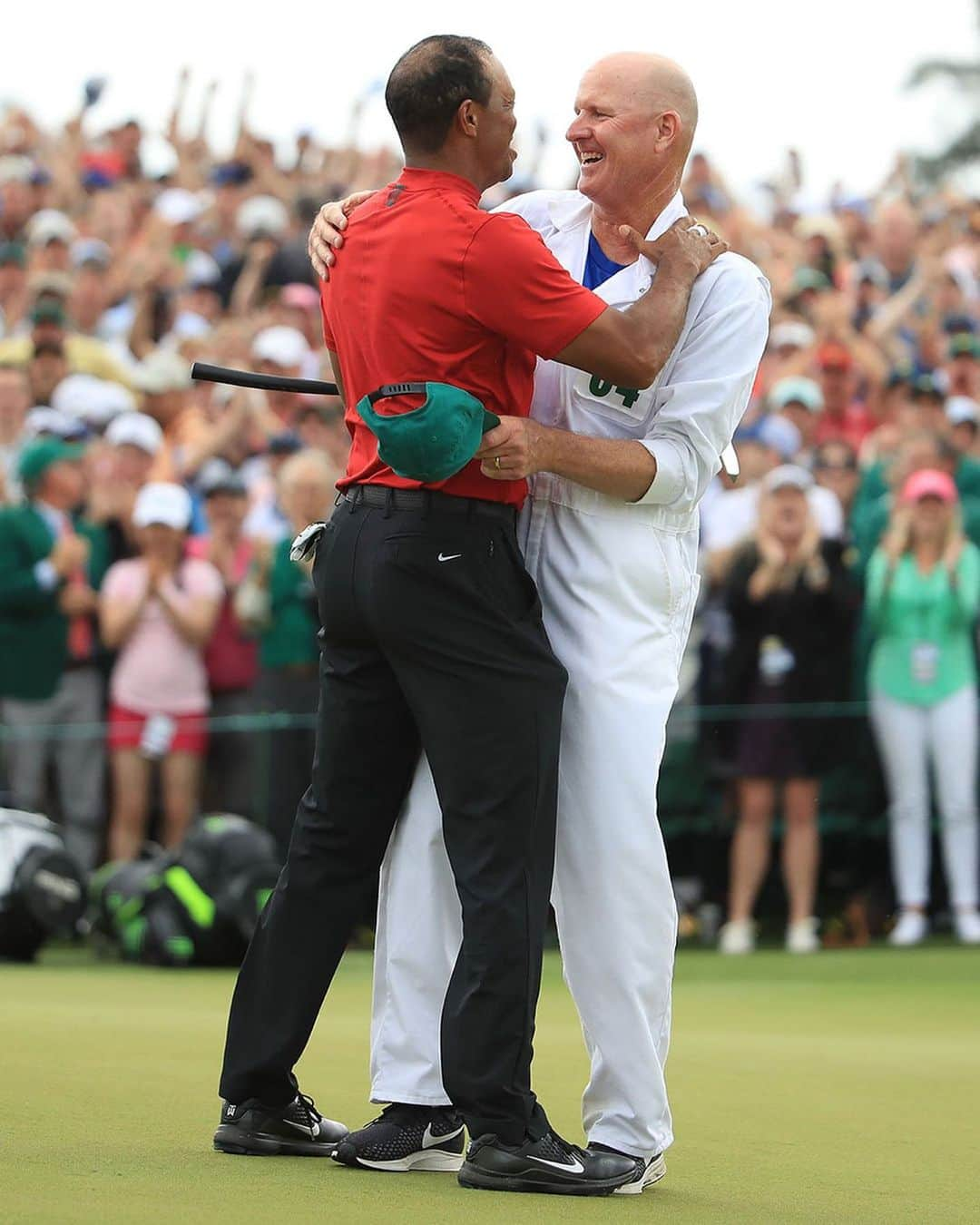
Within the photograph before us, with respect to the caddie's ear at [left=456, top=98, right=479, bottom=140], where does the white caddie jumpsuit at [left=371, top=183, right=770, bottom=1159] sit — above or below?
below

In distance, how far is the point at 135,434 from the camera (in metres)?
12.0

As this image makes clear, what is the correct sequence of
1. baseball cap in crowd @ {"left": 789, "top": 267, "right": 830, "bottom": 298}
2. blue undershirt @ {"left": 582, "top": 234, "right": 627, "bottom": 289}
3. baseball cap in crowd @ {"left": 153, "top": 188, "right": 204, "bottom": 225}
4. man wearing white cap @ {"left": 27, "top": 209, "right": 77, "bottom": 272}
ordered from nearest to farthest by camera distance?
blue undershirt @ {"left": 582, "top": 234, "right": 627, "bottom": 289}
man wearing white cap @ {"left": 27, "top": 209, "right": 77, "bottom": 272}
baseball cap in crowd @ {"left": 789, "top": 267, "right": 830, "bottom": 298}
baseball cap in crowd @ {"left": 153, "top": 188, "right": 204, "bottom": 225}

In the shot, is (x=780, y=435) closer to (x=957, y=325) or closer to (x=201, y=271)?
(x=957, y=325)

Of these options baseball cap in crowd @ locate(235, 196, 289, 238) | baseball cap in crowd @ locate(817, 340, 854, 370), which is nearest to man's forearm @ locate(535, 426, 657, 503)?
baseball cap in crowd @ locate(817, 340, 854, 370)

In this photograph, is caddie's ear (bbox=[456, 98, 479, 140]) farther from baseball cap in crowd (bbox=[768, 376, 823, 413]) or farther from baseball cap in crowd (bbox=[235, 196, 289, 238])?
baseball cap in crowd (bbox=[235, 196, 289, 238])

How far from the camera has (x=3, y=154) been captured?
18359 mm

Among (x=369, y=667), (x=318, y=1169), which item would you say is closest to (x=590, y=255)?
(x=369, y=667)

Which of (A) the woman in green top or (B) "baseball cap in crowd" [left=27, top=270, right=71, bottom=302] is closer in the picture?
(A) the woman in green top

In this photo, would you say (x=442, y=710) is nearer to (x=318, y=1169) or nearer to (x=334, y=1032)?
(x=318, y=1169)

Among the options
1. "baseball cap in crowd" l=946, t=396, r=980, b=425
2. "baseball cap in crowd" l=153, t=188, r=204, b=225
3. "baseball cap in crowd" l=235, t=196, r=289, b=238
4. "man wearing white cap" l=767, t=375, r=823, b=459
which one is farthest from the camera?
"baseball cap in crowd" l=153, t=188, r=204, b=225

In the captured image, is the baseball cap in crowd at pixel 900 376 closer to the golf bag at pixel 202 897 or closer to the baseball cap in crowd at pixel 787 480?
the baseball cap in crowd at pixel 787 480

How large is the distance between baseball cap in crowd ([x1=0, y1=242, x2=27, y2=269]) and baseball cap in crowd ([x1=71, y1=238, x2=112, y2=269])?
0.35 metres

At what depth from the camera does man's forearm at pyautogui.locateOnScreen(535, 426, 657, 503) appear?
4.51 meters

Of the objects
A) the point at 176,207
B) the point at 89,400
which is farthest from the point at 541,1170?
the point at 176,207
